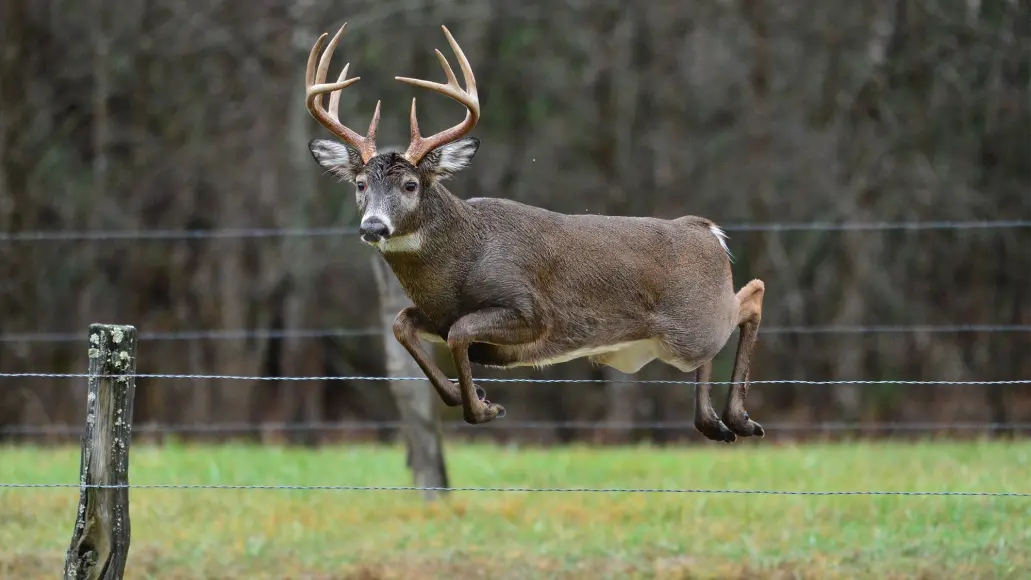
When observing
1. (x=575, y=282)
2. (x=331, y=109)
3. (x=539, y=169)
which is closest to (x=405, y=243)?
(x=331, y=109)

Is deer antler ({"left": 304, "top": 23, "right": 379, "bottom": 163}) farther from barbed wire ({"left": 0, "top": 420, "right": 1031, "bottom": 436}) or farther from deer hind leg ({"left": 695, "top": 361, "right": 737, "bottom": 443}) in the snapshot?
barbed wire ({"left": 0, "top": 420, "right": 1031, "bottom": 436})

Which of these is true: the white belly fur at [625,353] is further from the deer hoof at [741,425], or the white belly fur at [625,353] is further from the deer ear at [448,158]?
the deer ear at [448,158]

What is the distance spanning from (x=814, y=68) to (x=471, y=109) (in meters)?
12.3

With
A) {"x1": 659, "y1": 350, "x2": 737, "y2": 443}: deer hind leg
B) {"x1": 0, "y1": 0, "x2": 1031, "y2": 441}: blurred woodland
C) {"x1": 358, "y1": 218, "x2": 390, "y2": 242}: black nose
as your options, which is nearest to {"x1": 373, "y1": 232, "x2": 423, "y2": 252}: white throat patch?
{"x1": 358, "y1": 218, "x2": 390, "y2": 242}: black nose

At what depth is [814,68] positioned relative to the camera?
1752cm

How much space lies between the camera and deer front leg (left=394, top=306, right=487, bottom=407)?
5.84 m

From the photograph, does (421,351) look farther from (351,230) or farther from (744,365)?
(351,230)

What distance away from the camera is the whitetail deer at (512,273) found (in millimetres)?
5836

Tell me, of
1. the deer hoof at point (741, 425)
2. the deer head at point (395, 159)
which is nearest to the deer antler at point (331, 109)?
the deer head at point (395, 159)

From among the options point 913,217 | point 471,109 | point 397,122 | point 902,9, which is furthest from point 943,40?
point 471,109

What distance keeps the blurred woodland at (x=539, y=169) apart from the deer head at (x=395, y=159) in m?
10.8

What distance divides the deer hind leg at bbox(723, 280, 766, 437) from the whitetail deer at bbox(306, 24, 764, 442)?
1cm

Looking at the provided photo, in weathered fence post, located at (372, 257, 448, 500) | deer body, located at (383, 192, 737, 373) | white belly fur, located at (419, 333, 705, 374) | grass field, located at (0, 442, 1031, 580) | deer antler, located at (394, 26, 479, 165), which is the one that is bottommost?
grass field, located at (0, 442, 1031, 580)

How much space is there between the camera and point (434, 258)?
234 inches
